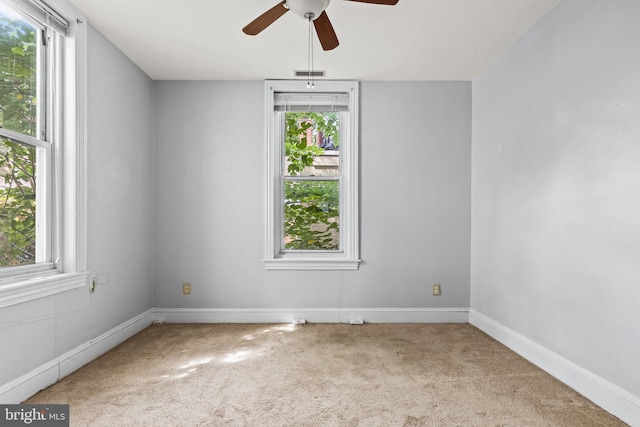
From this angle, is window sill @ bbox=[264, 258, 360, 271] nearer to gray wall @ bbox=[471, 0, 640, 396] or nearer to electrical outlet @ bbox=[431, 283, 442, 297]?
electrical outlet @ bbox=[431, 283, 442, 297]

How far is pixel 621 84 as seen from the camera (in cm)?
180

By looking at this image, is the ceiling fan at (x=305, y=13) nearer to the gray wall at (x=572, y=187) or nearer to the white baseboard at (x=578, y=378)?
the gray wall at (x=572, y=187)

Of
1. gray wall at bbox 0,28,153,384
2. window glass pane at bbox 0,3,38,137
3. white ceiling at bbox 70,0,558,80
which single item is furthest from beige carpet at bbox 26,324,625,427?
white ceiling at bbox 70,0,558,80

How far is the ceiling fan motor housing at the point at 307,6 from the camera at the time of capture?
186 centimetres

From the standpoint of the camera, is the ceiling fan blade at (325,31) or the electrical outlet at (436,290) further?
the electrical outlet at (436,290)

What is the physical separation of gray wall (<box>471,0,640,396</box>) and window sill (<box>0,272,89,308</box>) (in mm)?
3219

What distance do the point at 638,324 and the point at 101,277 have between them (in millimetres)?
3387

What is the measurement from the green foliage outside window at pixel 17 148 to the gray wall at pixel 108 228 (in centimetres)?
35

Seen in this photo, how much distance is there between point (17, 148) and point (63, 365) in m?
1.39

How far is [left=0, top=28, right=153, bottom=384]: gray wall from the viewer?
1978 millimetres

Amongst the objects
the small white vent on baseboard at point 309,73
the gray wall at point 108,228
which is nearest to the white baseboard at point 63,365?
the gray wall at point 108,228

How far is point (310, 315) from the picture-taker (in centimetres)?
345

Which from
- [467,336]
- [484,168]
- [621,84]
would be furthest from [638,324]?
[484,168]

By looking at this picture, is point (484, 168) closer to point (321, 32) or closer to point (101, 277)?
point (321, 32)
